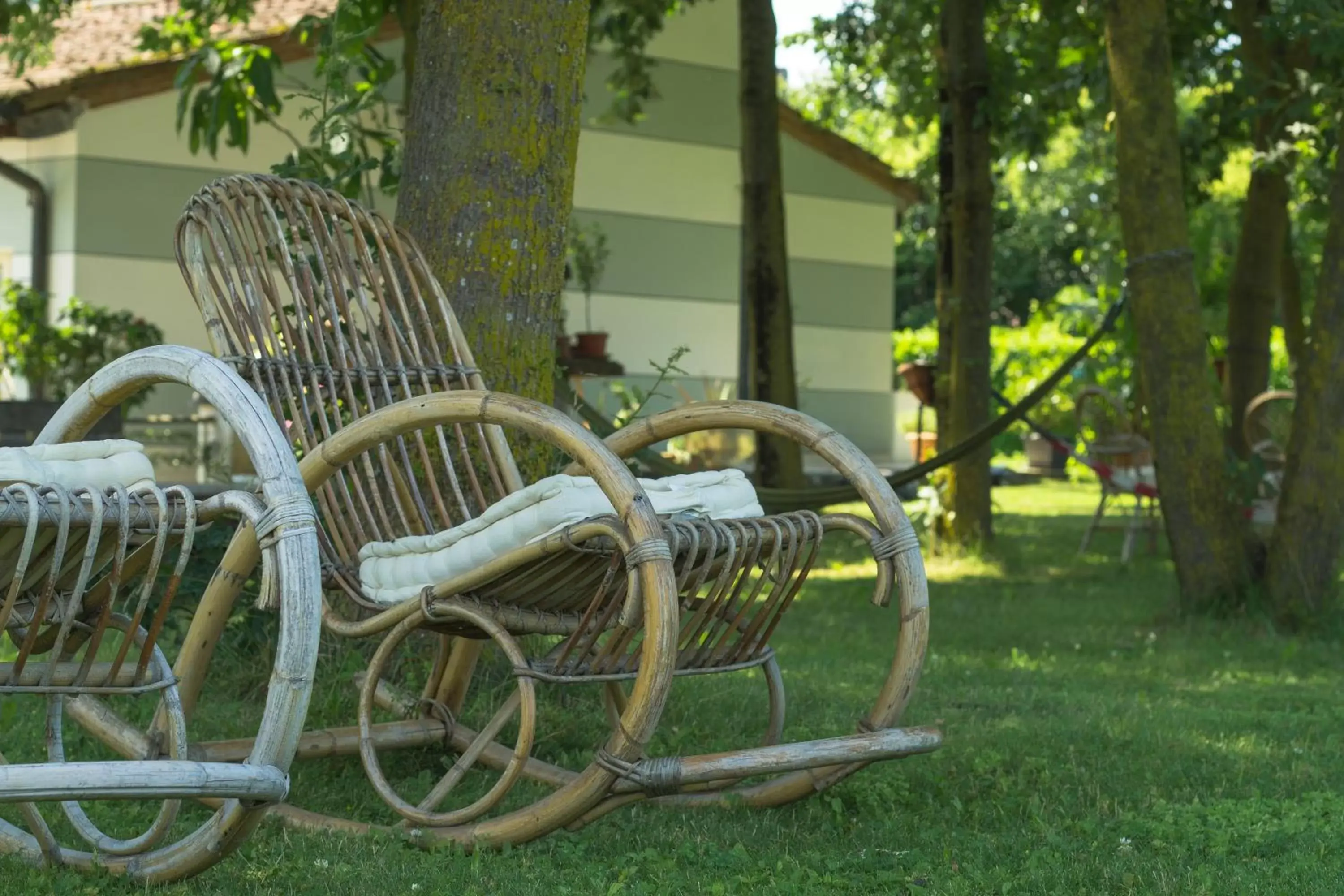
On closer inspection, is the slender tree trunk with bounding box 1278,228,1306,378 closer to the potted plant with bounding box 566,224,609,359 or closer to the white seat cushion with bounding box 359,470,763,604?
the potted plant with bounding box 566,224,609,359

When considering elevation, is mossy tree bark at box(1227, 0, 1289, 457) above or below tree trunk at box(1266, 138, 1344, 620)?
above

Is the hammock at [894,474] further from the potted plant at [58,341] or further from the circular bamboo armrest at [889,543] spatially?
the potted plant at [58,341]

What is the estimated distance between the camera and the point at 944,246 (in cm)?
785

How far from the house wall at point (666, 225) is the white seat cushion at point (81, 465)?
282 inches

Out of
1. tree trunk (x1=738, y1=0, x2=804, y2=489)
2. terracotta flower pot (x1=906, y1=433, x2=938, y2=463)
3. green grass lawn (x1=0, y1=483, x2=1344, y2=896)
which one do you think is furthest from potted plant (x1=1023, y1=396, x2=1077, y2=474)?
green grass lawn (x1=0, y1=483, x2=1344, y2=896)

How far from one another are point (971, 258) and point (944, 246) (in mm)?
581

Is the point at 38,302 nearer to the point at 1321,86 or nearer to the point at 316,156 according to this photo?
the point at 316,156

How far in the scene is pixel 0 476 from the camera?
1954 millimetres

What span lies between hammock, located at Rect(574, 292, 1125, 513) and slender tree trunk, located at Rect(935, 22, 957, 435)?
67.1 inches

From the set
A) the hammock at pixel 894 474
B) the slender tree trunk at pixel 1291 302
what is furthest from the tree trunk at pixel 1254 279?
the hammock at pixel 894 474

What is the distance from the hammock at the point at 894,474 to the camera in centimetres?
483

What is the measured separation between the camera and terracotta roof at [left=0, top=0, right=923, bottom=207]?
10023 mm

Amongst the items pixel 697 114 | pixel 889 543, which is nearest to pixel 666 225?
pixel 697 114

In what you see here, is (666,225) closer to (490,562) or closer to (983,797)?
(983,797)
